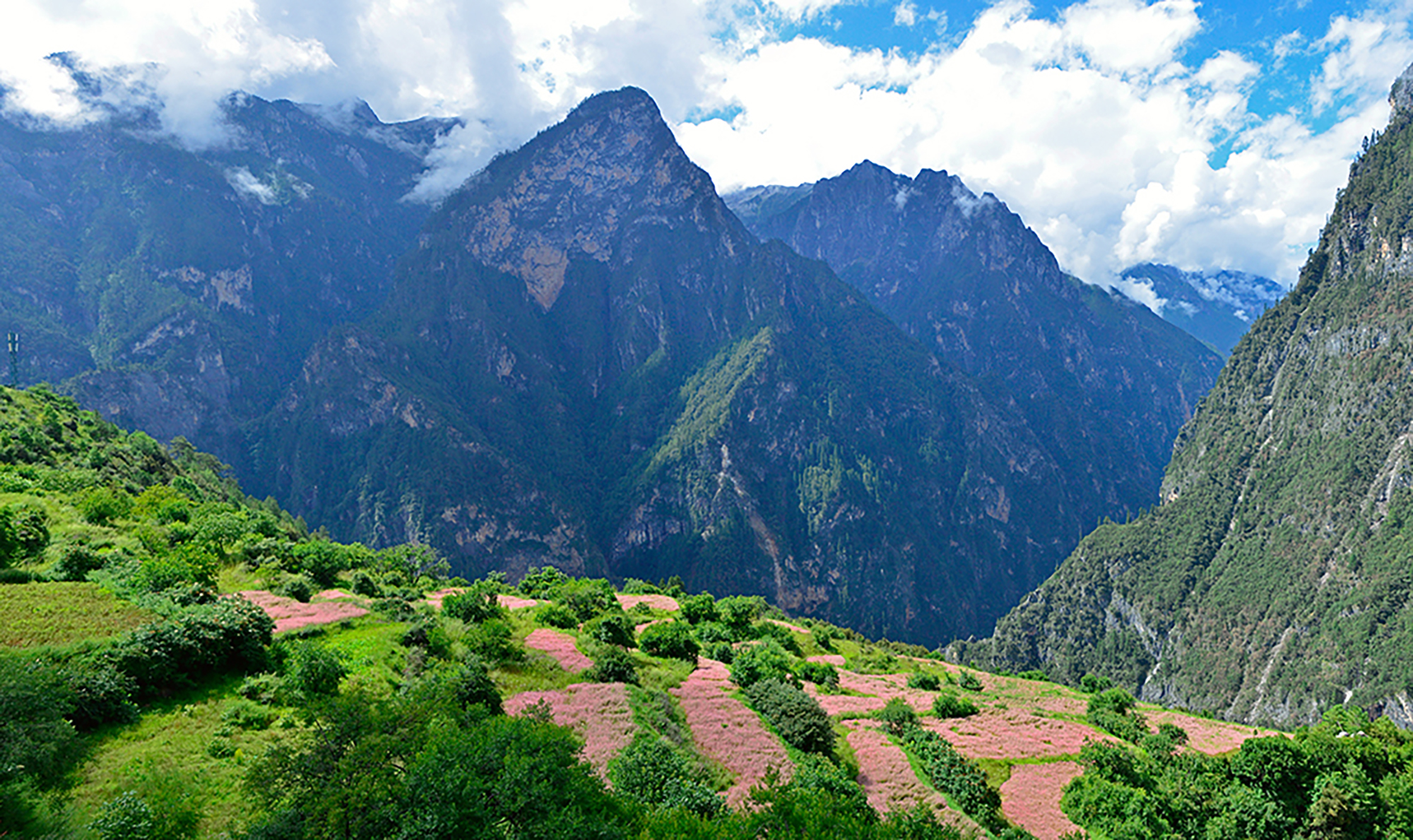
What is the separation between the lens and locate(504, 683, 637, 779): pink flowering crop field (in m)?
28.6

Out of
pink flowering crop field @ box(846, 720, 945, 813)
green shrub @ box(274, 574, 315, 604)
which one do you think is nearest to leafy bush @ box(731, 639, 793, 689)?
pink flowering crop field @ box(846, 720, 945, 813)

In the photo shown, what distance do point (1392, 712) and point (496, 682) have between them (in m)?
194

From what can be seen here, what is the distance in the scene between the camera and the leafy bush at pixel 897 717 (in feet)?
124

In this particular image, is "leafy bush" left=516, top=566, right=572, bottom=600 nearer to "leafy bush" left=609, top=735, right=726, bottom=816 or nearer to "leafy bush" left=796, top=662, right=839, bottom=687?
"leafy bush" left=796, top=662, right=839, bottom=687

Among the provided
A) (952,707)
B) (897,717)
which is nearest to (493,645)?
(897,717)

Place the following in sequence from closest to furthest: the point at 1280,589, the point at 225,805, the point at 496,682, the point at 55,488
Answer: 1. the point at 225,805
2. the point at 496,682
3. the point at 55,488
4. the point at 1280,589

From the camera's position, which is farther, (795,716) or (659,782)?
(795,716)

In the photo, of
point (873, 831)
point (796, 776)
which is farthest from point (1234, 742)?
point (873, 831)

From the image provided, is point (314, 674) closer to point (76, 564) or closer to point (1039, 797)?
point (76, 564)

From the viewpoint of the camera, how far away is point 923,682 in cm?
4972

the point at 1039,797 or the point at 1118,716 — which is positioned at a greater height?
the point at 1118,716

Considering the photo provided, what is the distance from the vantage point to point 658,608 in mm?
63281

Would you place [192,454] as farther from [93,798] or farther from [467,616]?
[93,798]

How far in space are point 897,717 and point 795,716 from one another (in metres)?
7.68
